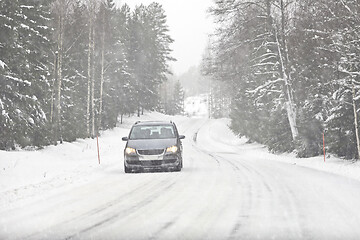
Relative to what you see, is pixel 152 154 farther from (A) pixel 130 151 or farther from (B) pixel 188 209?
(B) pixel 188 209

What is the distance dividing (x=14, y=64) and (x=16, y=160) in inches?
186

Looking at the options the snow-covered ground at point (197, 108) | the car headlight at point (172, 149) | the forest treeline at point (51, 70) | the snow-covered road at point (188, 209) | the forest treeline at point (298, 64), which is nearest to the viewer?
the snow-covered road at point (188, 209)

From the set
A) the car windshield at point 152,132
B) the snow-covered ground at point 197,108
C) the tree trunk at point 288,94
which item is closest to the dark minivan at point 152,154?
the car windshield at point 152,132

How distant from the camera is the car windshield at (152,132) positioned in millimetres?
13217

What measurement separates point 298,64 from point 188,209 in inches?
514

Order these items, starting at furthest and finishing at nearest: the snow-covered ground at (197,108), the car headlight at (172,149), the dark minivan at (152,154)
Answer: the snow-covered ground at (197,108)
the car headlight at (172,149)
the dark minivan at (152,154)

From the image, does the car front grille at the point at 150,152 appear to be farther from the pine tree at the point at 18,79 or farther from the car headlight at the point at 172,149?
the pine tree at the point at 18,79

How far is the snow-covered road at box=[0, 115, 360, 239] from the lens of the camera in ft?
16.6

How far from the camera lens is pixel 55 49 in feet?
77.2

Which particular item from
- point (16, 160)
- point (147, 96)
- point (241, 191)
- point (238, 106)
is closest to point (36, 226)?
point (241, 191)

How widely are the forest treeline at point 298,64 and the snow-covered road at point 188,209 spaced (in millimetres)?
3766

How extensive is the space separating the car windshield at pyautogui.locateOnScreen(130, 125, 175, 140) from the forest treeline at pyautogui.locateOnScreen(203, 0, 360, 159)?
18.5ft

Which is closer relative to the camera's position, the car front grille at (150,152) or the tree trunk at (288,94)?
the car front grille at (150,152)

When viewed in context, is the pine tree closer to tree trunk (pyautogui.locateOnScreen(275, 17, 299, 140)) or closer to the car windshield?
the car windshield
